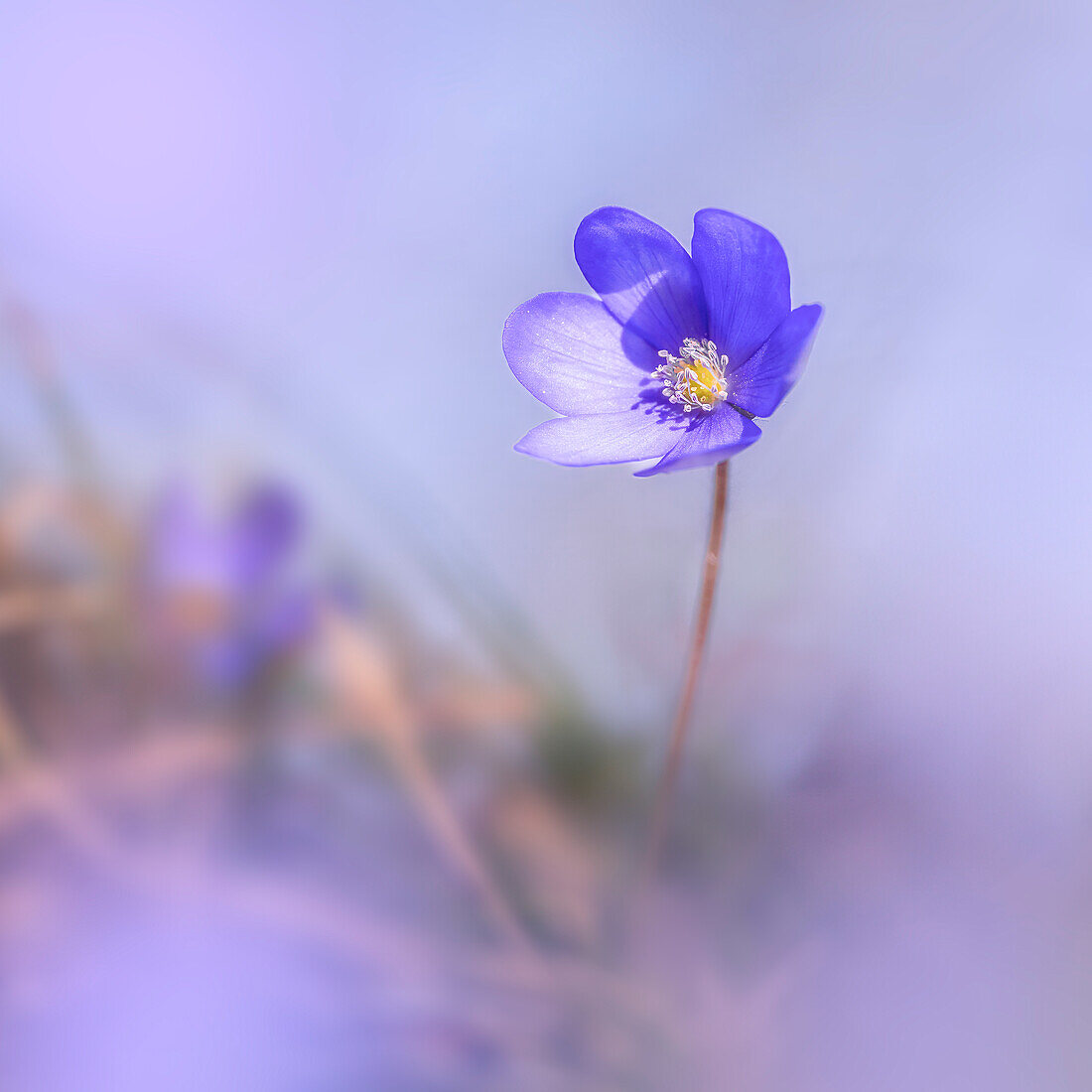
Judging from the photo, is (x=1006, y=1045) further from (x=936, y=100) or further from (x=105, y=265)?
(x=105, y=265)

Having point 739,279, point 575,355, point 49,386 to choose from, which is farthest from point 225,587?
point 739,279

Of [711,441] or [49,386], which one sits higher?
[711,441]

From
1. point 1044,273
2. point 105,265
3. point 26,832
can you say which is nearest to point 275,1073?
point 26,832

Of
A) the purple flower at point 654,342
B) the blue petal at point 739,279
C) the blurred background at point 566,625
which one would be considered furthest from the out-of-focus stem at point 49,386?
the blue petal at point 739,279

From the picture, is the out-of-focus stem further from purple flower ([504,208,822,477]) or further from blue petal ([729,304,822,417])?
blue petal ([729,304,822,417])

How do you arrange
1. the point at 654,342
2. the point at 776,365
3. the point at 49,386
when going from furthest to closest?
the point at 49,386
the point at 654,342
the point at 776,365

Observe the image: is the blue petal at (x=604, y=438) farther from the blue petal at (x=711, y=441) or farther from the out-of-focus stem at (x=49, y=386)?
the out-of-focus stem at (x=49, y=386)

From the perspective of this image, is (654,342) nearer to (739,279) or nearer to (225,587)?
(739,279)
